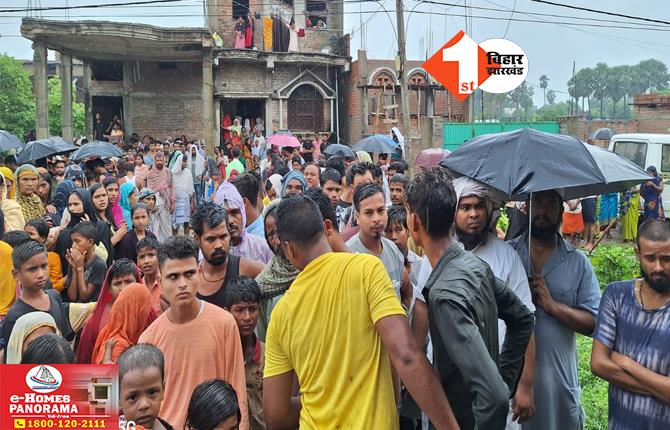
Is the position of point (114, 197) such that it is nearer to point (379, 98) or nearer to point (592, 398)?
point (592, 398)

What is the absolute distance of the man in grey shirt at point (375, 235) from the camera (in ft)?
12.6

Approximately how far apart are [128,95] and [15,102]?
65.3 ft

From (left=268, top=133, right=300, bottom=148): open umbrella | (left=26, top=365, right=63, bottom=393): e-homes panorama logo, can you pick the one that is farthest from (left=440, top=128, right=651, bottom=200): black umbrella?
(left=268, top=133, right=300, bottom=148): open umbrella

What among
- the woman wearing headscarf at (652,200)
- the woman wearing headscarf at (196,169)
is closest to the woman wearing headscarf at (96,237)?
the woman wearing headscarf at (196,169)

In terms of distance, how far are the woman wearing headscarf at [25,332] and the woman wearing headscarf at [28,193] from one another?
4127 mm

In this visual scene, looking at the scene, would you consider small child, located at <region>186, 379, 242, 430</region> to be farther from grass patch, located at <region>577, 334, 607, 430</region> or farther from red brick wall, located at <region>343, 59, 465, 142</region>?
red brick wall, located at <region>343, 59, 465, 142</region>

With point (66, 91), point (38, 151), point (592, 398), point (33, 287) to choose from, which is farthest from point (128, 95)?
point (592, 398)

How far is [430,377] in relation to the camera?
2055 mm

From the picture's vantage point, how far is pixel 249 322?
11.1 ft

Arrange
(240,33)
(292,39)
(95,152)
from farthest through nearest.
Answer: (292,39)
(240,33)
(95,152)

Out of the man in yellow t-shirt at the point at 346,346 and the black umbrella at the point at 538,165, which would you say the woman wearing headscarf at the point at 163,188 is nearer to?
the black umbrella at the point at 538,165

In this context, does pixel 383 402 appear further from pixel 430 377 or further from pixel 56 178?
pixel 56 178

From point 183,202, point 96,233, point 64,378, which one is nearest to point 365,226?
point 64,378

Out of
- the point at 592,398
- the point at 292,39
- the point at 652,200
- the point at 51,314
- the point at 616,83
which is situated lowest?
the point at 592,398
